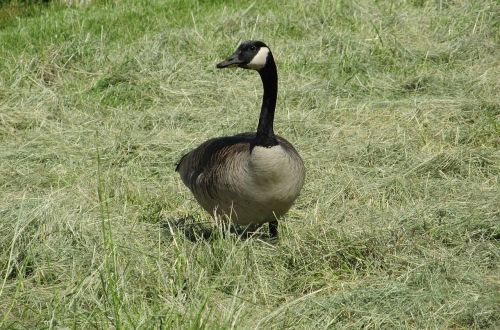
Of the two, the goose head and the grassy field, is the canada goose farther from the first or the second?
the grassy field

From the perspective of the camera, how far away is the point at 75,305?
427 cm

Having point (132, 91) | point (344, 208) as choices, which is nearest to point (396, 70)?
point (132, 91)

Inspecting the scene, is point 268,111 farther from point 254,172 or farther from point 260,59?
point 254,172

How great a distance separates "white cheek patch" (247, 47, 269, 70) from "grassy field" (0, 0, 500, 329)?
1047mm

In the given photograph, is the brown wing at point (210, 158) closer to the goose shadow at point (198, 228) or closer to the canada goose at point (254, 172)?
the canada goose at point (254, 172)

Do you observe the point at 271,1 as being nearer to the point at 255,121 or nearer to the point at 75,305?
the point at 255,121

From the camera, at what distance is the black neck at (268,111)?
5234 mm

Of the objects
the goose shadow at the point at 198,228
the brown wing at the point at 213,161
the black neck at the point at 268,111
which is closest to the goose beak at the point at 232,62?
the black neck at the point at 268,111

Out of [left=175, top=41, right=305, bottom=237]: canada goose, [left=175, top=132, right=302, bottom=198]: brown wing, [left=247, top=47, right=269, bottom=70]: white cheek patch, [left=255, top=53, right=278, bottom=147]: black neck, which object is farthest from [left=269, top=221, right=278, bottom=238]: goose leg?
[left=247, top=47, right=269, bottom=70]: white cheek patch

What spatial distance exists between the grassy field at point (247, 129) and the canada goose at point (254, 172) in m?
0.22

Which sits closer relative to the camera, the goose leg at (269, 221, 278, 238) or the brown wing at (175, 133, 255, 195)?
the brown wing at (175, 133, 255, 195)

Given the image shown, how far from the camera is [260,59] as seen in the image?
5.40 m

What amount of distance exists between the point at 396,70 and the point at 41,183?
154 inches

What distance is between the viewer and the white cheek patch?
5391 millimetres
